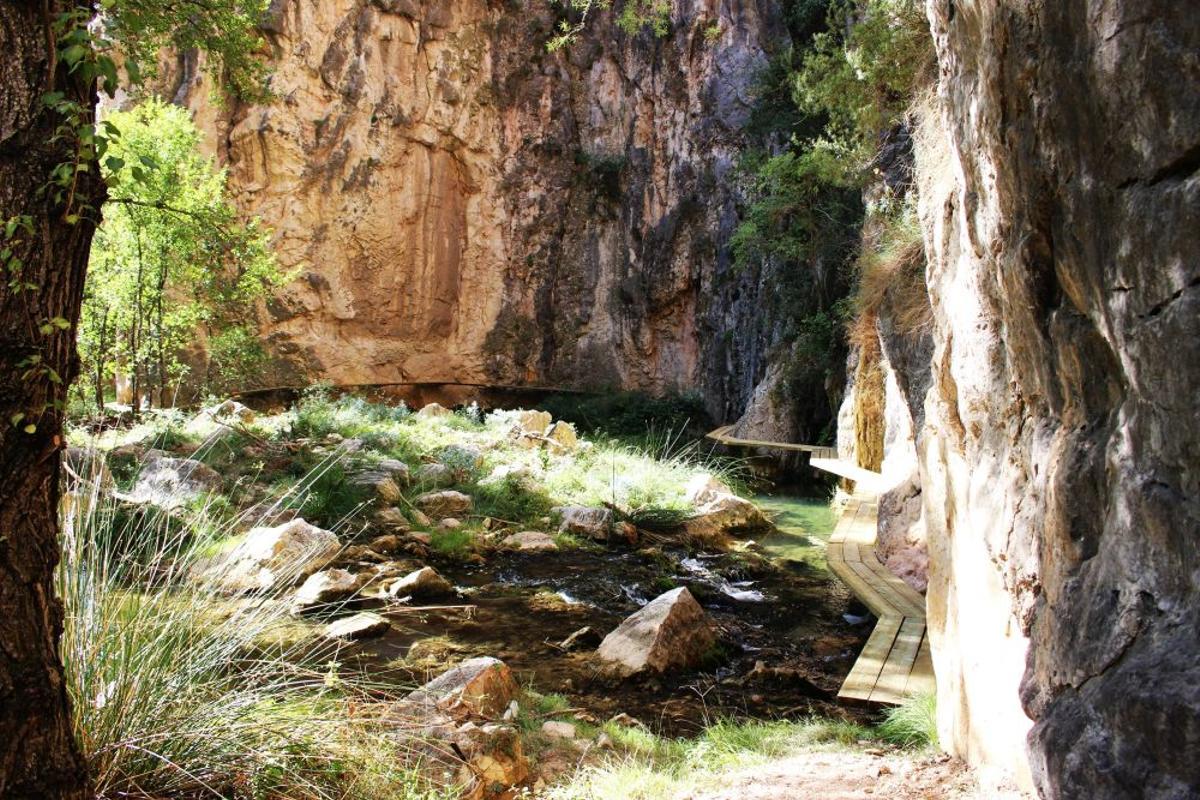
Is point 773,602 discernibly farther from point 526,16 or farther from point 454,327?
point 526,16

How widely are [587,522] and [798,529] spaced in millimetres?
2785

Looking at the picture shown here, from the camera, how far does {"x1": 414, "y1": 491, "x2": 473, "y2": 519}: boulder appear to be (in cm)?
933

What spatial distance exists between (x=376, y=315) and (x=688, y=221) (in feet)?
26.4

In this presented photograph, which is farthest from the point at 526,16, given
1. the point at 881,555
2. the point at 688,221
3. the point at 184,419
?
the point at 881,555

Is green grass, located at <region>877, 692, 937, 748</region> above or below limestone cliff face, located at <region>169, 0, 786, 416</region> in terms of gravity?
below

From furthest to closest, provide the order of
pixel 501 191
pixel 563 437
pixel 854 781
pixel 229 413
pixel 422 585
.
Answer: pixel 501 191, pixel 563 437, pixel 229 413, pixel 422 585, pixel 854 781

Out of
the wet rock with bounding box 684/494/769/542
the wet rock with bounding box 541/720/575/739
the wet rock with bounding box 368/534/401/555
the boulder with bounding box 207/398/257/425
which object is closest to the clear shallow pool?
the wet rock with bounding box 684/494/769/542

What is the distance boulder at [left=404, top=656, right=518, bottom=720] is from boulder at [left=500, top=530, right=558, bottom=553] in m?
4.21

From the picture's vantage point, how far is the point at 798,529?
1019 cm

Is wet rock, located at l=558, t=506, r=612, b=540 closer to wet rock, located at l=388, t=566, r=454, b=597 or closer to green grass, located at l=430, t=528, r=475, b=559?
green grass, located at l=430, t=528, r=475, b=559

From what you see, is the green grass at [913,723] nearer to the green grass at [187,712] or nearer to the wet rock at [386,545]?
the green grass at [187,712]

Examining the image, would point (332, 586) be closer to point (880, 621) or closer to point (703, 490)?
point (880, 621)

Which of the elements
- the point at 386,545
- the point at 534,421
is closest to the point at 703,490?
the point at 386,545

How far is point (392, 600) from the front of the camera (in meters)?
6.29
